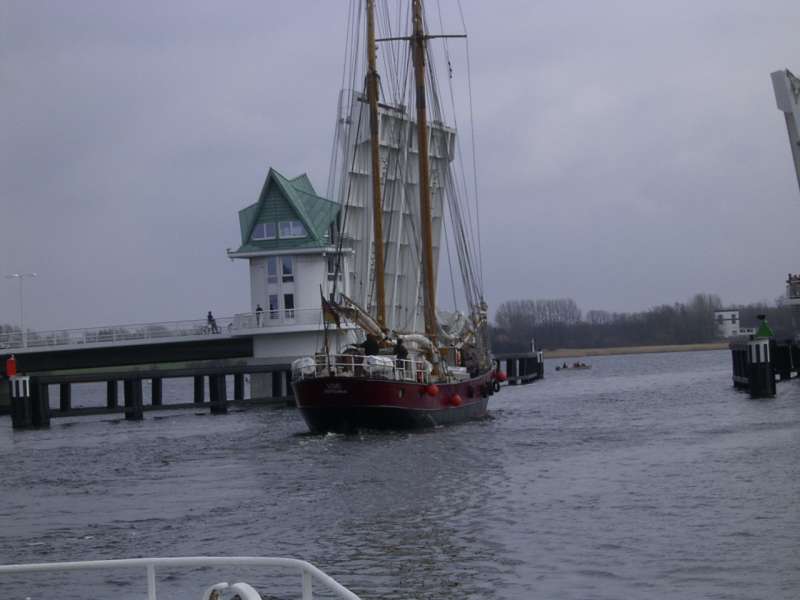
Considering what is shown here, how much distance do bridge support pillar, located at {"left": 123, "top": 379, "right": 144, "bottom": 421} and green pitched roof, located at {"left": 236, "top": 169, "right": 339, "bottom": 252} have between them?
16488 mm

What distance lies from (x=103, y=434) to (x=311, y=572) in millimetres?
41452

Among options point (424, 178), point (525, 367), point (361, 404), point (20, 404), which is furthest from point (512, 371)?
point (361, 404)

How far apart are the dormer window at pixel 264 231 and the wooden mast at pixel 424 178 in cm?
2575

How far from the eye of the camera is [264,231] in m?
73.1

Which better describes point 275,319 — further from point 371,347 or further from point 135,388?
point 371,347

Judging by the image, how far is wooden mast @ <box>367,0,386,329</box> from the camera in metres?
45.1

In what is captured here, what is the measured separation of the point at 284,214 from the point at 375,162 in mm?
27005

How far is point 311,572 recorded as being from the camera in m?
7.29

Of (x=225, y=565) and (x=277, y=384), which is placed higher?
(x=277, y=384)

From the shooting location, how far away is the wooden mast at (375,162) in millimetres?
45094

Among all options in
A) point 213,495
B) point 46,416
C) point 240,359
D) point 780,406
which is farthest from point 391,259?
point 213,495

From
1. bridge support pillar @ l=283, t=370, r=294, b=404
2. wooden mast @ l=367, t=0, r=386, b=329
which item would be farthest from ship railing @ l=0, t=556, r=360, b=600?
bridge support pillar @ l=283, t=370, r=294, b=404

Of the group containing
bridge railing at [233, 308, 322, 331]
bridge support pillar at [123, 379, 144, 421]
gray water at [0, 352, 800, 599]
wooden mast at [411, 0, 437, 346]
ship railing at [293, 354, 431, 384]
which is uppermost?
wooden mast at [411, 0, 437, 346]

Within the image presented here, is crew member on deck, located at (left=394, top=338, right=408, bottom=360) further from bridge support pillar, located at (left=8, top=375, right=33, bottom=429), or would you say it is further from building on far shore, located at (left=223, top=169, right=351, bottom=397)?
building on far shore, located at (left=223, top=169, right=351, bottom=397)
